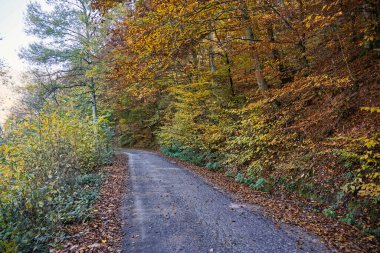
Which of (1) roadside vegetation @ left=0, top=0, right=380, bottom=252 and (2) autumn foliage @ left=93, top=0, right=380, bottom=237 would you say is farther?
(2) autumn foliage @ left=93, top=0, right=380, bottom=237

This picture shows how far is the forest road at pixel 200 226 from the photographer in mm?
4484

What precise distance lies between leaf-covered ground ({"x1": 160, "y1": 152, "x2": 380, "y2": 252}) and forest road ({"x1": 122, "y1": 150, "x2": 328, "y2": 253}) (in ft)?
0.95

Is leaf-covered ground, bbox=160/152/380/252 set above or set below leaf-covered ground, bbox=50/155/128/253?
below

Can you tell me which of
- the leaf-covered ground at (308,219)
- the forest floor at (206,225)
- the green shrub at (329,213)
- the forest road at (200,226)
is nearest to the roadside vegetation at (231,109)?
the green shrub at (329,213)

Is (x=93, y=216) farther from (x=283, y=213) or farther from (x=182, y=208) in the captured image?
(x=283, y=213)

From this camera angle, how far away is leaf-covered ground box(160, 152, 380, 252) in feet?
14.3

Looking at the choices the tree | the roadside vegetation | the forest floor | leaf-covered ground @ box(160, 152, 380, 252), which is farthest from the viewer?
the tree

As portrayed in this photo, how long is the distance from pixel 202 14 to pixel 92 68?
9.80 meters

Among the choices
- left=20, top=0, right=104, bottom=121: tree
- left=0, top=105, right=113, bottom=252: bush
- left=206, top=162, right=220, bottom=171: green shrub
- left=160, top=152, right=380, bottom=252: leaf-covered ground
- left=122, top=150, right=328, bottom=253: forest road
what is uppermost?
left=20, top=0, right=104, bottom=121: tree

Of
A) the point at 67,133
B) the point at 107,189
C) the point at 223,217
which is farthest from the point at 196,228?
the point at 67,133

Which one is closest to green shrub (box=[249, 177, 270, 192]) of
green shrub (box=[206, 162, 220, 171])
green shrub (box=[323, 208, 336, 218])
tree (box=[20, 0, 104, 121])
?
green shrub (box=[323, 208, 336, 218])

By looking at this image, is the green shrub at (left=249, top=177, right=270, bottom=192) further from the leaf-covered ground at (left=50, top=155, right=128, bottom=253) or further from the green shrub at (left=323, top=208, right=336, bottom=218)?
the leaf-covered ground at (left=50, top=155, right=128, bottom=253)

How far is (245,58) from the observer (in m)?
12.5

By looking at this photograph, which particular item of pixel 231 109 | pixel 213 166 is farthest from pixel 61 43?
pixel 213 166
